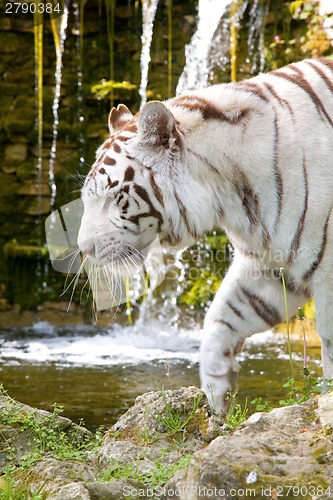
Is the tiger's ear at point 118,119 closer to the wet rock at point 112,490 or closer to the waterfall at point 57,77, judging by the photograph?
the wet rock at point 112,490

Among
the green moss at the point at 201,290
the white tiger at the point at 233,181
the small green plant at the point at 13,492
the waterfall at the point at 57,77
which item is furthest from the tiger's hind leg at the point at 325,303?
the waterfall at the point at 57,77

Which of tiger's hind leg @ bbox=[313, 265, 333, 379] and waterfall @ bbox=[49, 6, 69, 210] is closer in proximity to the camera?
tiger's hind leg @ bbox=[313, 265, 333, 379]

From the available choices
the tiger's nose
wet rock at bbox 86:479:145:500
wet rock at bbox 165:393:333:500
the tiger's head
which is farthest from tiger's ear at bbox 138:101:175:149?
wet rock at bbox 86:479:145:500

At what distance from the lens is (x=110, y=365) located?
7133 millimetres

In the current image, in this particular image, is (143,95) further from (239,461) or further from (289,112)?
(239,461)

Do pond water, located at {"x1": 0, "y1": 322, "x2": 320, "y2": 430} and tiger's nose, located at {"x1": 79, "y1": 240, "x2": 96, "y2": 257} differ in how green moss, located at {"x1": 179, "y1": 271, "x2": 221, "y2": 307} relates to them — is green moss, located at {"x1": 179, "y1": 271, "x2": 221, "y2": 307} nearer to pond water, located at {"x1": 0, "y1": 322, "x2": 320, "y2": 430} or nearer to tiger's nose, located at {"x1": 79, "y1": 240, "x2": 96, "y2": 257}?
pond water, located at {"x1": 0, "y1": 322, "x2": 320, "y2": 430}

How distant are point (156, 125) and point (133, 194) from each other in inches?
12.3

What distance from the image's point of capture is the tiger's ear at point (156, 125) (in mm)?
3416

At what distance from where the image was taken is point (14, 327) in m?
10.1

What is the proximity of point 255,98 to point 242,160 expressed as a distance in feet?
1.03

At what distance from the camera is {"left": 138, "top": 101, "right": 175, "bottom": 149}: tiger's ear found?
3416mm

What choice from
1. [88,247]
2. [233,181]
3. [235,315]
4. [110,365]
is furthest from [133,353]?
[233,181]

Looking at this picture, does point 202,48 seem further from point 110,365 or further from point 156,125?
point 156,125

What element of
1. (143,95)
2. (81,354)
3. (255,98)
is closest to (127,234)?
(255,98)
